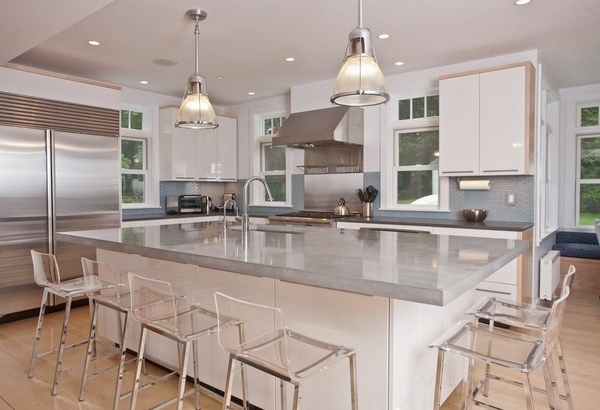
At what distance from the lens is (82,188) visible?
4.50 m

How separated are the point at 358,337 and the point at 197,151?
16.0 feet

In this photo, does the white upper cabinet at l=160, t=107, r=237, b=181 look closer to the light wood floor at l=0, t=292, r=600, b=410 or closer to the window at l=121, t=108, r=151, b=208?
the window at l=121, t=108, r=151, b=208

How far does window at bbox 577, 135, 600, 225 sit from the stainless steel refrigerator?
19.7 feet

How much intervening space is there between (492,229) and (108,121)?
4.17 metres

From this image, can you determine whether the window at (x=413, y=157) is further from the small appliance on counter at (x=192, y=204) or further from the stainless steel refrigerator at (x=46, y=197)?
the stainless steel refrigerator at (x=46, y=197)

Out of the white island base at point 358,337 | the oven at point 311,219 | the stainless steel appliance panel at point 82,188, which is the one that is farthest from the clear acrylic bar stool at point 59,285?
the oven at point 311,219

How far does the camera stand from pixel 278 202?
642 centimetres

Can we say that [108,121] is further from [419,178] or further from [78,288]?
[419,178]

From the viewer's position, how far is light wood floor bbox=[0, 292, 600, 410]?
2.49 m

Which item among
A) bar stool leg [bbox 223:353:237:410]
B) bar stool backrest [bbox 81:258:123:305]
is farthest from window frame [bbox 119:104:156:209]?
bar stool leg [bbox 223:353:237:410]

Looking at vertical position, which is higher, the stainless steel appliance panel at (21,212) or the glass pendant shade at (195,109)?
the glass pendant shade at (195,109)

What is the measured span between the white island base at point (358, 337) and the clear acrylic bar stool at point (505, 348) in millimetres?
173

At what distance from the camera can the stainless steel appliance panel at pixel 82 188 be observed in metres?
4.34

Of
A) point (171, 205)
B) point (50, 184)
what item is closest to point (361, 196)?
point (171, 205)
